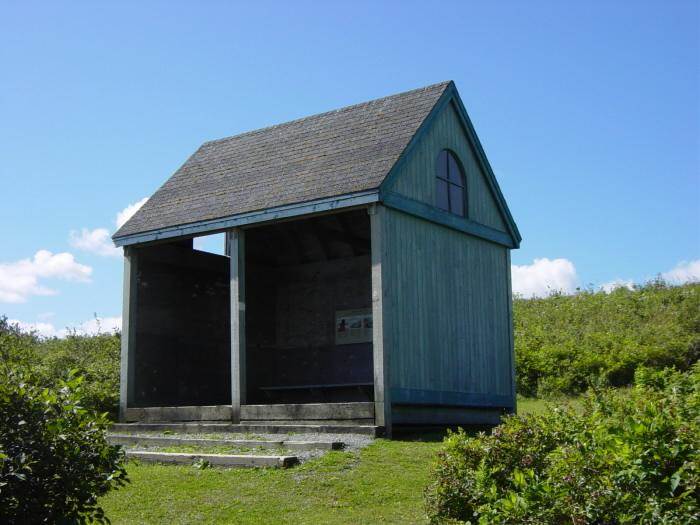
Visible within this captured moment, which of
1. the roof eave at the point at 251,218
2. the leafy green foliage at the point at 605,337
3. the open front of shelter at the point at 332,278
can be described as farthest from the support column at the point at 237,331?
the leafy green foliage at the point at 605,337

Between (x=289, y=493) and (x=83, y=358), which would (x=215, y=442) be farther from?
(x=83, y=358)

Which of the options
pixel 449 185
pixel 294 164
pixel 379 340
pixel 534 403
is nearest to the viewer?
pixel 379 340

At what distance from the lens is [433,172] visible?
1653 centimetres

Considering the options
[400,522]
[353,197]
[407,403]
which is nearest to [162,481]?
[400,522]

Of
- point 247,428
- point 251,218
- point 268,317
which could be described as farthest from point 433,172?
point 268,317

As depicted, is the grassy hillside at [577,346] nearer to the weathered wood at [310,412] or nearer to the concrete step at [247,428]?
the concrete step at [247,428]

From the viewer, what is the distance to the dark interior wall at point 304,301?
19625 mm

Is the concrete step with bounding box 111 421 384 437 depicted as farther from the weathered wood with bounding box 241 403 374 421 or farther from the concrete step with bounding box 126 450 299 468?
the concrete step with bounding box 126 450 299 468

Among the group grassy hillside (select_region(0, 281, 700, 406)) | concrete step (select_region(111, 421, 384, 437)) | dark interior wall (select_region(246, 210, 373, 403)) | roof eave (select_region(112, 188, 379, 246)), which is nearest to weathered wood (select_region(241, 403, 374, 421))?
concrete step (select_region(111, 421, 384, 437))

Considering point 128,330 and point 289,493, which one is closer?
point 289,493

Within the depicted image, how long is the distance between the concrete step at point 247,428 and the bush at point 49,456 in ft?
19.5

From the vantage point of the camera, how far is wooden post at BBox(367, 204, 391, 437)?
13.9 meters

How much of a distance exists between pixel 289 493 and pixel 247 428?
4475 mm

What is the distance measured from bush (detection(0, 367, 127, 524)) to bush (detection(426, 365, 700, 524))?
3277mm
